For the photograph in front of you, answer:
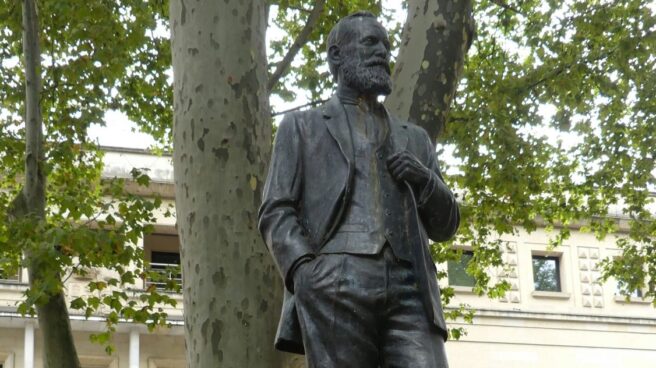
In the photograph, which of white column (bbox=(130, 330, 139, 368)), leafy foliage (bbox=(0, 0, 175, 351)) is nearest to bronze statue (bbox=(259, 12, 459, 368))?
leafy foliage (bbox=(0, 0, 175, 351))

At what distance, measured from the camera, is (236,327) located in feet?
32.5

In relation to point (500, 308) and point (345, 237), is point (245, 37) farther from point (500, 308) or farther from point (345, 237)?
point (500, 308)

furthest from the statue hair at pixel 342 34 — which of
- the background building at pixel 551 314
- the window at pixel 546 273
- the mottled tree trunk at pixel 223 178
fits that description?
the window at pixel 546 273

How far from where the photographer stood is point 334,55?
6184 mm

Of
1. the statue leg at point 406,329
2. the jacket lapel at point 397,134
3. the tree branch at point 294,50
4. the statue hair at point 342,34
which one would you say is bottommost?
the statue leg at point 406,329

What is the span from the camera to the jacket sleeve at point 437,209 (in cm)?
588

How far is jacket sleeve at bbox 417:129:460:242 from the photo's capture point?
5.88 m

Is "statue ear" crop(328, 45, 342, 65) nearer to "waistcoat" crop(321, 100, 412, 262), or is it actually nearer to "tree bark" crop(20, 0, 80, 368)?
"waistcoat" crop(321, 100, 412, 262)

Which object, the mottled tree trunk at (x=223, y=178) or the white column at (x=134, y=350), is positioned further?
the white column at (x=134, y=350)

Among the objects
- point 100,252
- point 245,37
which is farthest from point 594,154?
point 245,37

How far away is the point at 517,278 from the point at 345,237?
3043cm

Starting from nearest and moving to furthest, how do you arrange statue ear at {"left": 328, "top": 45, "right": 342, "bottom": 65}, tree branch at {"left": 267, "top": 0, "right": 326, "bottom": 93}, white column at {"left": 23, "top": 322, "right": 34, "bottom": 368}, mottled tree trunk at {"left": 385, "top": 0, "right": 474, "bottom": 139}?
statue ear at {"left": 328, "top": 45, "right": 342, "bottom": 65} → mottled tree trunk at {"left": 385, "top": 0, "right": 474, "bottom": 139} → tree branch at {"left": 267, "top": 0, "right": 326, "bottom": 93} → white column at {"left": 23, "top": 322, "right": 34, "bottom": 368}

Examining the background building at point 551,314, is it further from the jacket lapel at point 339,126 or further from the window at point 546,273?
the jacket lapel at point 339,126

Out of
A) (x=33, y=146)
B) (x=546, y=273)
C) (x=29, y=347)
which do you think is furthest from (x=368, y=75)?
(x=546, y=273)
